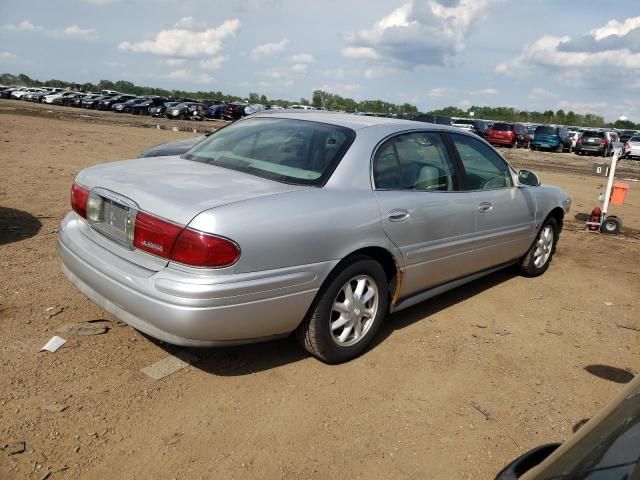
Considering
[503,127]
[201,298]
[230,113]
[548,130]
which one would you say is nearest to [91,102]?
[230,113]

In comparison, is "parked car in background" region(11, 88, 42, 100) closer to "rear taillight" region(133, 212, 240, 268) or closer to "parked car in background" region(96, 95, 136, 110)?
"parked car in background" region(96, 95, 136, 110)

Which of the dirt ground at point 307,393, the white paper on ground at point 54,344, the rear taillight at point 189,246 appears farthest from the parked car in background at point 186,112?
the rear taillight at point 189,246

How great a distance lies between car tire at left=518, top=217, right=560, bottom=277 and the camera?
559 centimetres

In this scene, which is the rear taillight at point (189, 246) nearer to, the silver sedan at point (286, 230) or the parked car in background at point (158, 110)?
the silver sedan at point (286, 230)

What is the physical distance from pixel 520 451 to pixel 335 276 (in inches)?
54.3

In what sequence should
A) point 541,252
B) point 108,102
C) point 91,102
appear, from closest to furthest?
point 541,252, point 108,102, point 91,102

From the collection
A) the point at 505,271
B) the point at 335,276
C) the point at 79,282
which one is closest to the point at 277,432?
the point at 335,276

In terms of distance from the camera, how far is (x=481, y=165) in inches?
186

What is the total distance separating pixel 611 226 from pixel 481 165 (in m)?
4.73

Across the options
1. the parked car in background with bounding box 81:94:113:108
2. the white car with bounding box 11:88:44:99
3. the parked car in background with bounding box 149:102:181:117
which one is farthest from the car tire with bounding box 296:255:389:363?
the white car with bounding box 11:88:44:99

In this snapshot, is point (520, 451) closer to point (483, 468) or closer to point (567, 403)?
point (483, 468)

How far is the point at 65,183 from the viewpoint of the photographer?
846 cm

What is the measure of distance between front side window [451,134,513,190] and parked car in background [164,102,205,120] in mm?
40014

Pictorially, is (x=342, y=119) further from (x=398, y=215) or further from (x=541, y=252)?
(x=541, y=252)
